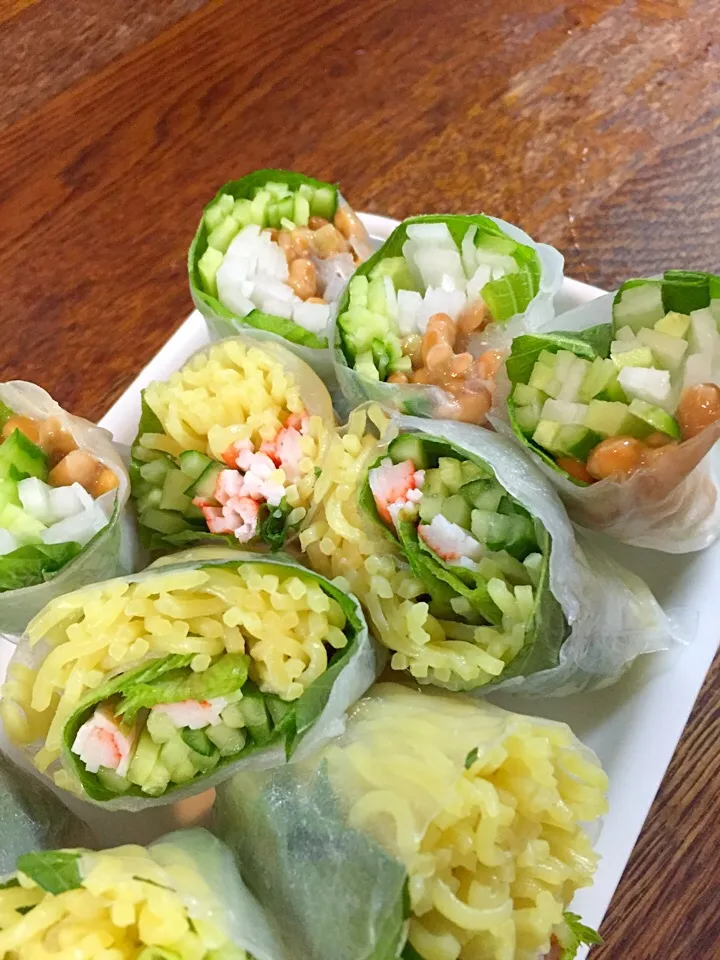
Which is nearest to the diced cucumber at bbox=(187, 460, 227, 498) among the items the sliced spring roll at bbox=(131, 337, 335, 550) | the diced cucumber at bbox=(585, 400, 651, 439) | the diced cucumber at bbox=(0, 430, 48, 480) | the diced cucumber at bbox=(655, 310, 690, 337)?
the sliced spring roll at bbox=(131, 337, 335, 550)

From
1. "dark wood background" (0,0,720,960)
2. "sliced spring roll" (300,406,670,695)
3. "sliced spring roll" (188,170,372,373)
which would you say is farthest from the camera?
"dark wood background" (0,0,720,960)

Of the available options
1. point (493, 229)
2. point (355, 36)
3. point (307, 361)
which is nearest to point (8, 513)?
point (307, 361)

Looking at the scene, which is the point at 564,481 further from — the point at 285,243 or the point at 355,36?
the point at 355,36

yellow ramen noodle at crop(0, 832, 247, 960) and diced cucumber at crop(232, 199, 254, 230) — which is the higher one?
diced cucumber at crop(232, 199, 254, 230)

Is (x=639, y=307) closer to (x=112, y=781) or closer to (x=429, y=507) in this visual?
(x=429, y=507)

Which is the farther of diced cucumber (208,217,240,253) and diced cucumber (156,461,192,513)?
diced cucumber (208,217,240,253)

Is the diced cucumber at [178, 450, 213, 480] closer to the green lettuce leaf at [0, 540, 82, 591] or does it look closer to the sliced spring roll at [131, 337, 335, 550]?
the sliced spring roll at [131, 337, 335, 550]
